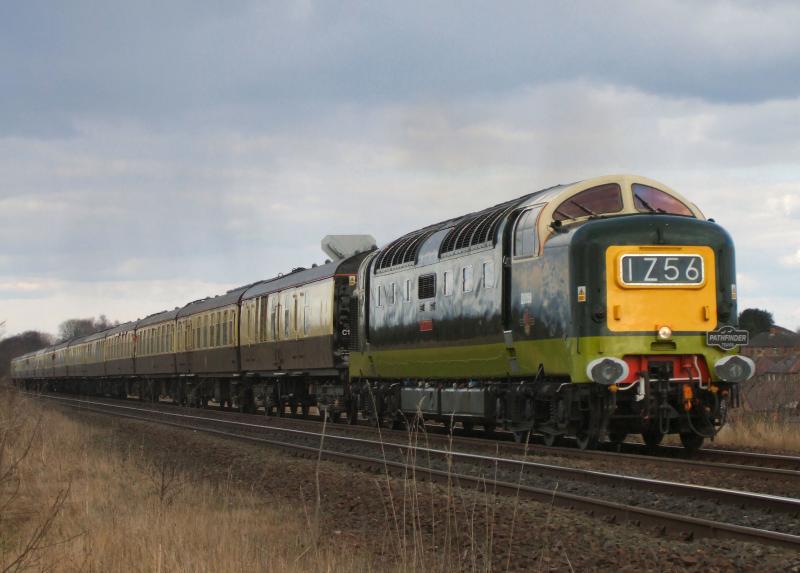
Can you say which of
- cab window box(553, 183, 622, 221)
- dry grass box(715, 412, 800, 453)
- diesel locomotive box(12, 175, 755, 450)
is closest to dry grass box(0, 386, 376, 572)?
diesel locomotive box(12, 175, 755, 450)

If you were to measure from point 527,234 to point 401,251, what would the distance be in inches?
220

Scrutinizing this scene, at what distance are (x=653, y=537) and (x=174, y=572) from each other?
3.98 metres

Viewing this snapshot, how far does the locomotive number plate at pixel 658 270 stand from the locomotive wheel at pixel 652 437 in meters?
2.72

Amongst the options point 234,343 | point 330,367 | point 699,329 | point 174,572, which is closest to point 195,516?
point 174,572

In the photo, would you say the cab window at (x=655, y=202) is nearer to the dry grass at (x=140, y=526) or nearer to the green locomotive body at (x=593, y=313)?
the green locomotive body at (x=593, y=313)

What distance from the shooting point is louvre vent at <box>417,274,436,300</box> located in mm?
19094

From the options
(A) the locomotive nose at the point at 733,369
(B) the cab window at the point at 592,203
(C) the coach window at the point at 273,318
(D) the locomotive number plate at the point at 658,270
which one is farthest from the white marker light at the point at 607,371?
(C) the coach window at the point at 273,318

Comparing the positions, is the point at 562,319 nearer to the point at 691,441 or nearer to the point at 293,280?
the point at 691,441

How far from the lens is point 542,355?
50.2 ft

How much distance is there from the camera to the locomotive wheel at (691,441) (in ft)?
50.5

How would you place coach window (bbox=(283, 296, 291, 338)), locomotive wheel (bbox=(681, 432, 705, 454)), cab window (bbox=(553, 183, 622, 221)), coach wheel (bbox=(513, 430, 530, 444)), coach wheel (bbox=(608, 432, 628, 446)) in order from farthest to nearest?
coach window (bbox=(283, 296, 291, 338)) < coach wheel (bbox=(513, 430, 530, 444)) < coach wheel (bbox=(608, 432, 628, 446)) < cab window (bbox=(553, 183, 622, 221)) < locomotive wheel (bbox=(681, 432, 705, 454))

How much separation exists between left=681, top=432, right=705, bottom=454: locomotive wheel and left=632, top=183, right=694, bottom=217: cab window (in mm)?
3310

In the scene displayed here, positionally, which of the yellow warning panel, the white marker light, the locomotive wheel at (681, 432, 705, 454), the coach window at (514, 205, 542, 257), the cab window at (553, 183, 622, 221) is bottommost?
the locomotive wheel at (681, 432, 705, 454)

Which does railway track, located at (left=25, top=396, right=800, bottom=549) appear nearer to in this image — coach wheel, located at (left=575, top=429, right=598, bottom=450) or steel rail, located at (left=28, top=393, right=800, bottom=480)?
steel rail, located at (left=28, top=393, right=800, bottom=480)
